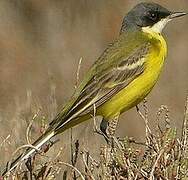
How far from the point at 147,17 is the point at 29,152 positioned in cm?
238

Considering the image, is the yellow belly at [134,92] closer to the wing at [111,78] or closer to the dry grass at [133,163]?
the wing at [111,78]

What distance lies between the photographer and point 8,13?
14469mm

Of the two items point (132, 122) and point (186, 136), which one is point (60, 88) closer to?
point (132, 122)

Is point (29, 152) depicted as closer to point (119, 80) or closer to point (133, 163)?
point (133, 163)

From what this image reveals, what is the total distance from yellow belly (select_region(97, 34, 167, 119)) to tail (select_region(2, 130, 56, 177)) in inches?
30.2

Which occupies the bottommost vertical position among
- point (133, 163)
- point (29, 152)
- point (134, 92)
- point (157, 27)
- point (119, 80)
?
point (133, 163)

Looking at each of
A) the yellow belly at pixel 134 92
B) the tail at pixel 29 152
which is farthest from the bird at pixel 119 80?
the tail at pixel 29 152

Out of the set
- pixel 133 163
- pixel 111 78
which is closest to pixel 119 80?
pixel 111 78

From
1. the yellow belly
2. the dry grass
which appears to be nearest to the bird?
the yellow belly

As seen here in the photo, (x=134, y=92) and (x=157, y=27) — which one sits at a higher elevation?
(x=157, y=27)

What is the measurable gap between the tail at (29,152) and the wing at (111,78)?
58 cm

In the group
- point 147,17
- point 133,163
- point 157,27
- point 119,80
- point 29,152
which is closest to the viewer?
point 133,163

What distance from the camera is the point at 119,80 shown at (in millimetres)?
7383

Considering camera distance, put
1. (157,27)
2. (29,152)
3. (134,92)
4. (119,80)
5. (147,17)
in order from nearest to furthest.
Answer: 1. (29,152)
2. (134,92)
3. (119,80)
4. (157,27)
5. (147,17)
